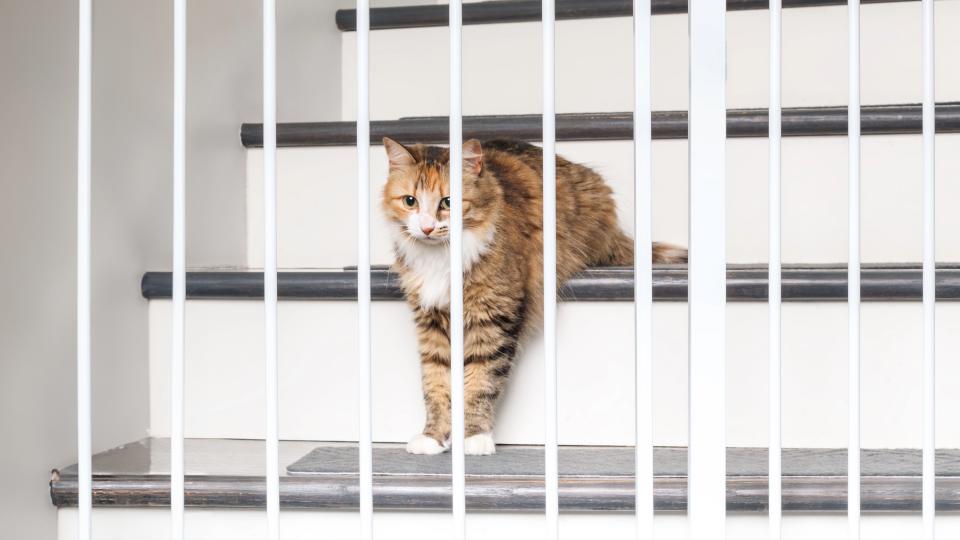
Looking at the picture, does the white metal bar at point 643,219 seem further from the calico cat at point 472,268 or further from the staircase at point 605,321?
the calico cat at point 472,268

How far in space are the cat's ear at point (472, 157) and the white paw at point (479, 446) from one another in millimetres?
421

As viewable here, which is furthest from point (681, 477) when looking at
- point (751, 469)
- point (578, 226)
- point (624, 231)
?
point (624, 231)

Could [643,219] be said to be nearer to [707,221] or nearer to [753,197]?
[707,221]

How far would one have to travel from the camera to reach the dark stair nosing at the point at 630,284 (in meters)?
1.29

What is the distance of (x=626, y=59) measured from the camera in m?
2.01

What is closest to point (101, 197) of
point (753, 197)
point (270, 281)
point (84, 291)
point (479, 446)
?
point (84, 291)

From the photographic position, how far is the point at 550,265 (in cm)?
93

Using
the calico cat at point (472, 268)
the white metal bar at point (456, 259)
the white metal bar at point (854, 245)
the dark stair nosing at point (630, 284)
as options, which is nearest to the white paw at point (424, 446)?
the calico cat at point (472, 268)

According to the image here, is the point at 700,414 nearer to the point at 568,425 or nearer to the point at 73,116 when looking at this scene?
the point at 568,425

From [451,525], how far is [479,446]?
0.57ft

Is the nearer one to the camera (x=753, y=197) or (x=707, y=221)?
(x=707, y=221)

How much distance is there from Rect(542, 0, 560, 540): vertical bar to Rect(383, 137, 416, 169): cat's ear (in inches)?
19.5

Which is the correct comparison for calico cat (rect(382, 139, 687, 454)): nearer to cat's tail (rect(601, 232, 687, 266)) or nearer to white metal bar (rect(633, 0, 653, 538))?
cat's tail (rect(601, 232, 687, 266))

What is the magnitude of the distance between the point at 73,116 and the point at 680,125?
1.05m
